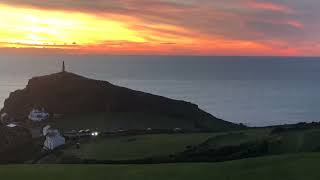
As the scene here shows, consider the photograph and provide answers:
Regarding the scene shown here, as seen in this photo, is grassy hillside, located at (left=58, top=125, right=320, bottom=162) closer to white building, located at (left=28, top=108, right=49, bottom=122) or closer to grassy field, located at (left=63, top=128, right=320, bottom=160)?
grassy field, located at (left=63, top=128, right=320, bottom=160)

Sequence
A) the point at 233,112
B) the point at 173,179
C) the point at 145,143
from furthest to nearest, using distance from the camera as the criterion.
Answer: the point at 233,112
the point at 145,143
the point at 173,179

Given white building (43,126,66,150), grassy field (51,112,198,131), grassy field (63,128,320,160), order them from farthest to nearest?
grassy field (51,112,198,131) < white building (43,126,66,150) < grassy field (63,128,320,160)

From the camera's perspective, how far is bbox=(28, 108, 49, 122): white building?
113438 mm

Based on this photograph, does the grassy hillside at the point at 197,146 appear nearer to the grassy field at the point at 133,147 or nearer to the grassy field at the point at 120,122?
the grassy field at the point at 133,147

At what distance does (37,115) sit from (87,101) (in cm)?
1374

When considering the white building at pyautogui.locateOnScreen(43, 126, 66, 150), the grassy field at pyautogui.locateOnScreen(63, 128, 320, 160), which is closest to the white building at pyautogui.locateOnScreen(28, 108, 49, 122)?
the white building at pyautogui.locateOnScreen(43, 126, 66, 150)

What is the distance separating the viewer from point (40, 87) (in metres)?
134

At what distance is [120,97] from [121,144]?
75473mm

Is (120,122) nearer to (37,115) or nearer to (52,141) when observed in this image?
(37,115)

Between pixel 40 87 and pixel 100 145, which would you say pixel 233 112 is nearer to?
pixel 40 87

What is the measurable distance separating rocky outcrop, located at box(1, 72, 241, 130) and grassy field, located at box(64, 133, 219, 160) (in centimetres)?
5807

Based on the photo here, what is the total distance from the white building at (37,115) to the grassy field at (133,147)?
2202 inches

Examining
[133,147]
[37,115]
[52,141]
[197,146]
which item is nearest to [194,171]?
Answer: [197,146]

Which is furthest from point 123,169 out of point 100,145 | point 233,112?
point 233,112
